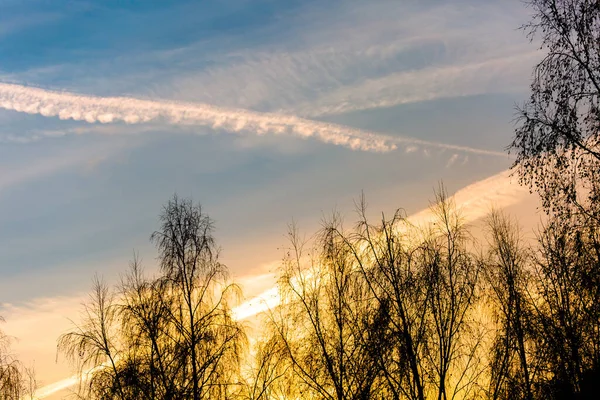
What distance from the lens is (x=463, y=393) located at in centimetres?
2189

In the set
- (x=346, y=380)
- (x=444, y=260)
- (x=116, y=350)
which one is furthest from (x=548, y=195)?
(x=116, y=350)

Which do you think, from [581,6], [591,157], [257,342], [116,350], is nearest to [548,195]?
[591,157]

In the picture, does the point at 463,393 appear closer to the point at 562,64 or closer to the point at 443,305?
the point at 443,305

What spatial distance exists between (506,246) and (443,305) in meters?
7.07

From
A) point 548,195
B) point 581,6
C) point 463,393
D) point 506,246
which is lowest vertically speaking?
point 463,393

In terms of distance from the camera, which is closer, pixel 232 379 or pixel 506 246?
pixel 232 379

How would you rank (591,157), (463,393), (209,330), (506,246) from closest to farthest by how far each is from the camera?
1. (591,157)
2. (463,393)
3. (209,330)
4. (506,246)

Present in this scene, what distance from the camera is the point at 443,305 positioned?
2212cm

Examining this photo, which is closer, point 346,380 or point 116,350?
point 346,380

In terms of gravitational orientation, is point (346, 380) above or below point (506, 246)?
below

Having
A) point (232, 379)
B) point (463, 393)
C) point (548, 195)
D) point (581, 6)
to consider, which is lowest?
point (463, 393)

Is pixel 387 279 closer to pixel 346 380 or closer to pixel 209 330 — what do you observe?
pixel 346 380

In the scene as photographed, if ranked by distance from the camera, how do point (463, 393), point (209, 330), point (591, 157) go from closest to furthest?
point (591, 157), point (463, 393), point (209, 330)

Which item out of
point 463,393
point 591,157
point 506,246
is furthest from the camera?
point 506,246
